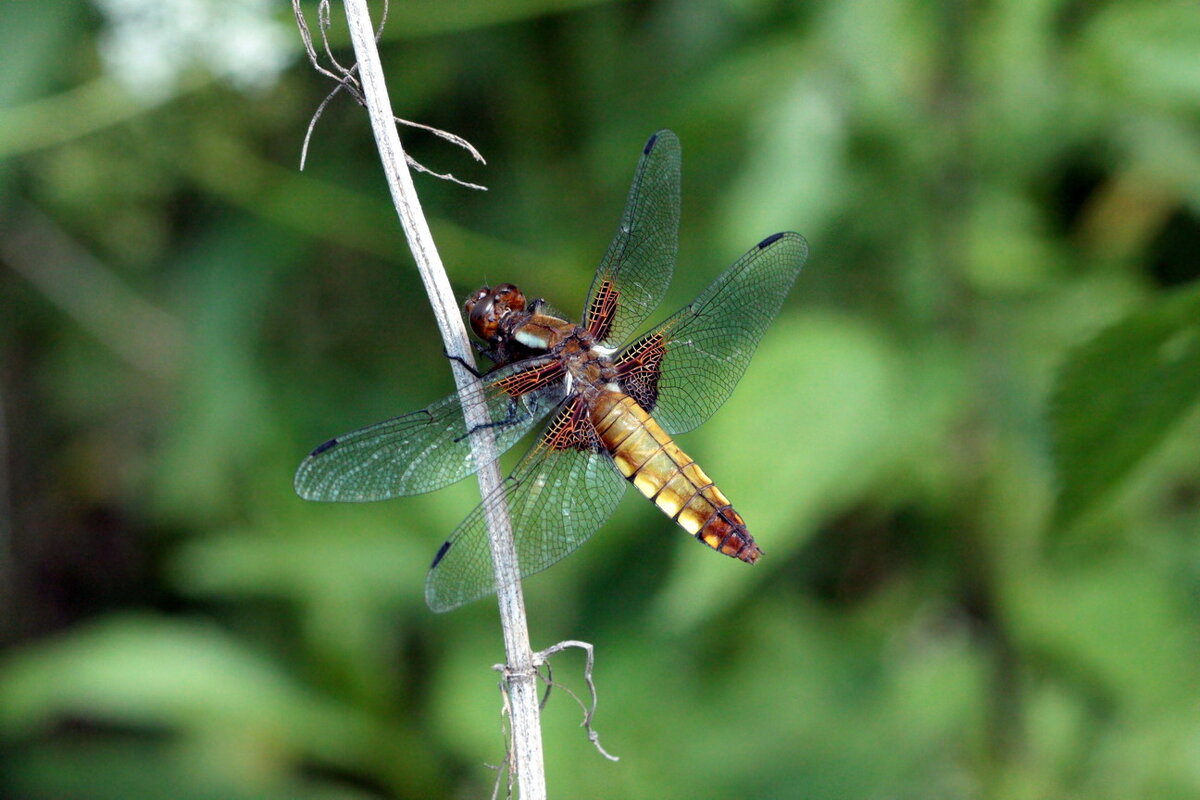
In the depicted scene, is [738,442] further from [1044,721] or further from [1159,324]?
[1044,721]

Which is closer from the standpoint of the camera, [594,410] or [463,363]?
[463,363]

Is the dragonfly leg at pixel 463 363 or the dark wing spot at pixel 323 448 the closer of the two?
the dragonfly leg at pixel 463 363

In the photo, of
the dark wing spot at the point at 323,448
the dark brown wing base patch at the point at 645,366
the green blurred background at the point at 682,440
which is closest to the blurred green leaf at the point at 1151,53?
the green blurred background at the point at 682,440

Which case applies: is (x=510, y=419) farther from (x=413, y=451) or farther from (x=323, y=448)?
(x=323, y=448)

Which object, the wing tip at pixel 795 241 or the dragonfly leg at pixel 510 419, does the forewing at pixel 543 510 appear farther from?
the wing tip at pixel 795 241

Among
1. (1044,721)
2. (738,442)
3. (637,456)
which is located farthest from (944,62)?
(1044,721)

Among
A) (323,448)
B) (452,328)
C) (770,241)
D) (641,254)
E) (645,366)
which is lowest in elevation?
(452,328)

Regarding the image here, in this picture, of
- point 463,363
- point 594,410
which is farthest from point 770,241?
point 463,363
